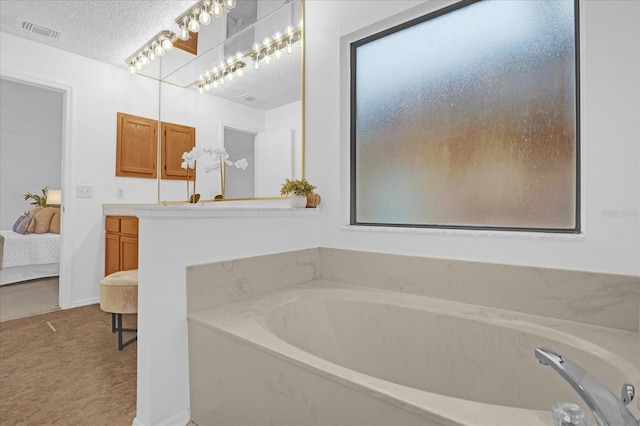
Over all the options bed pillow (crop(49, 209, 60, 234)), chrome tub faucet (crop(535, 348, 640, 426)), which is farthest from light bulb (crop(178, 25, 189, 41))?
bed pillow (crop(49, 209, 60, 234))

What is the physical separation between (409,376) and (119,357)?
172cm

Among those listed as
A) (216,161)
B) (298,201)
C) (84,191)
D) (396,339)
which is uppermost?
(216,161)

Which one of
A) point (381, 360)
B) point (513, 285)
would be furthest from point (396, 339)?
point (513, 285)

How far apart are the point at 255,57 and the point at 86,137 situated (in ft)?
6.61

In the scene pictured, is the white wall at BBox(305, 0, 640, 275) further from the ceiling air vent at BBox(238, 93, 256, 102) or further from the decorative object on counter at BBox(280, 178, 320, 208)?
the ceiling air vent at BBox(238, 93, 256, 102)

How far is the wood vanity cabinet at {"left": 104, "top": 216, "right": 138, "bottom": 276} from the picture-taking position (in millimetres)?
2901

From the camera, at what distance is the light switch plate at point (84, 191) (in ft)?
10.2

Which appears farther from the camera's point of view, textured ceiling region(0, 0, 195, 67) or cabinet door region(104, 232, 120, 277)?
cabinet door region(104, 232, 120, 277)

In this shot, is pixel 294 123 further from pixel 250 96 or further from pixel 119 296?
pixel 119 296

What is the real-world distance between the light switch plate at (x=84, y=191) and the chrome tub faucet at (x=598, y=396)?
3.71m

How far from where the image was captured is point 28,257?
400 centimetres

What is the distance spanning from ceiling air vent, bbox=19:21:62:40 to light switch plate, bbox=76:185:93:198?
1310 mm

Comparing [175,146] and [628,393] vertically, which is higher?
[175,146]

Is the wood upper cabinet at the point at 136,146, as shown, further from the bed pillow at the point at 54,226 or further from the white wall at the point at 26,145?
the white wall at the point at 26,145
